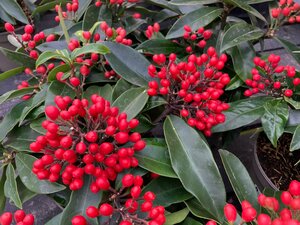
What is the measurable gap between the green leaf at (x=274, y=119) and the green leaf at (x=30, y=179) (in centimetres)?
44

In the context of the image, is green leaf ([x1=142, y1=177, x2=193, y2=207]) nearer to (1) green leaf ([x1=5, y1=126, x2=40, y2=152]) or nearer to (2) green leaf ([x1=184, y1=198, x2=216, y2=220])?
(2) green leaf ([x1=184, y1=198, x2=216, y2=220])

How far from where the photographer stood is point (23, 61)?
85 cm

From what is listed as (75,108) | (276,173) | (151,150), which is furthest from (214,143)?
(75,108)

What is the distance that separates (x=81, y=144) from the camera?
565 mm

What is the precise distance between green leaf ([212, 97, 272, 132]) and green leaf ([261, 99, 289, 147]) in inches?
0.9

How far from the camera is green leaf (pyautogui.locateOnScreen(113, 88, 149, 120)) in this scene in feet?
2.26

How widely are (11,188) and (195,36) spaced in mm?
556

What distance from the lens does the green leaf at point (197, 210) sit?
64cm

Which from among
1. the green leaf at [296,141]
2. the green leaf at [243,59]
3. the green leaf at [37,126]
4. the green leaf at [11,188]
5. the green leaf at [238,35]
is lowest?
the green leaf at [296,141]

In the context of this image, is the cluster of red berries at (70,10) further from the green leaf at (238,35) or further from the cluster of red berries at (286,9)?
the cluster of red berries at (286,9)

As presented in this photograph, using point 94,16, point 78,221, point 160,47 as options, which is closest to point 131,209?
point 78,221

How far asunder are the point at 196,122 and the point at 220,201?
165 millimetres

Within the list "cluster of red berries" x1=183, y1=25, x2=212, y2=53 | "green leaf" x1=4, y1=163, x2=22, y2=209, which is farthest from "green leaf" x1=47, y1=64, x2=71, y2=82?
"cluster of red berries" x1=183, y1=25, x2=212, y2=53

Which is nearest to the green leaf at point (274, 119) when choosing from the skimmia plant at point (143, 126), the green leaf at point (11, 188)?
the skimmia plant at point (143, 126)
